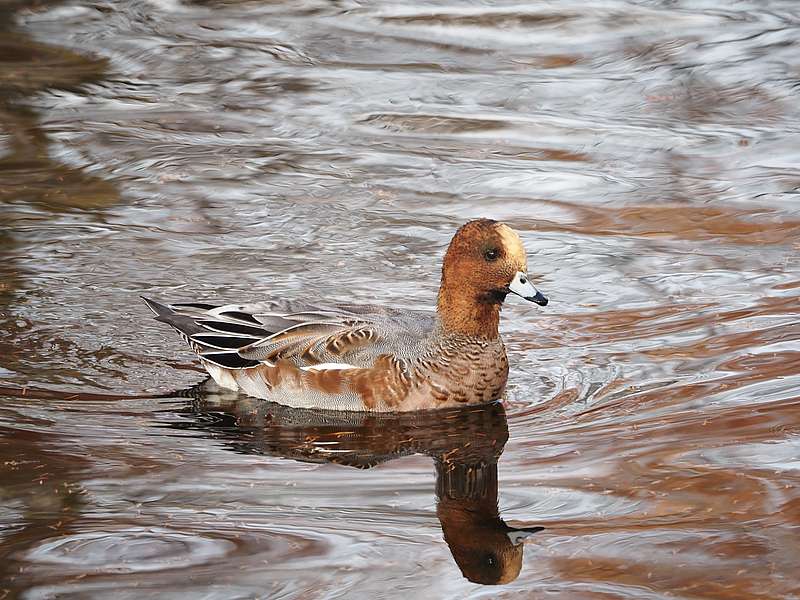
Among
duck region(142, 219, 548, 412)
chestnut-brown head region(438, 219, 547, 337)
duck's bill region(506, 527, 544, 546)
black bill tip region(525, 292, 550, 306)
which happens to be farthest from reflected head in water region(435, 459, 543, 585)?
chestnut-brown head region(438, 219, 547, 337)

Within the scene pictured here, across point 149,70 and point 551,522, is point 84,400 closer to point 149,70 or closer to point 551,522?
point 551,522

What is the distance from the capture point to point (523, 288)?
23.4 ft

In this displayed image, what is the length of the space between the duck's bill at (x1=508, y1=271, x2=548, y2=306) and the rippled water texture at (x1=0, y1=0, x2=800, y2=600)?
0.54m

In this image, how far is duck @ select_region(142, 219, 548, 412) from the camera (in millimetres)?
7207

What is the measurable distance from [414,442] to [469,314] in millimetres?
848

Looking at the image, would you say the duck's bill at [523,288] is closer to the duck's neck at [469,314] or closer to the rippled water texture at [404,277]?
the duck's neck at [469,314]

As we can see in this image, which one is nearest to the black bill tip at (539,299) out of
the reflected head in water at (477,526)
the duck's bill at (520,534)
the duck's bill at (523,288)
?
the duck's bill at (523,288)

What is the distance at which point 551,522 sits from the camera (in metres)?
5.89

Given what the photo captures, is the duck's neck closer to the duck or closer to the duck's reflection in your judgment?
the duck

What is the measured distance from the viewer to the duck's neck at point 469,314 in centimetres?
738

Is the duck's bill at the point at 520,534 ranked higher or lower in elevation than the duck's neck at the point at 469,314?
lower

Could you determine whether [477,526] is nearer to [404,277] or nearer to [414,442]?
[414,442]

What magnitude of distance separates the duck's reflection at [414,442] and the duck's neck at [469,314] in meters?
0.39

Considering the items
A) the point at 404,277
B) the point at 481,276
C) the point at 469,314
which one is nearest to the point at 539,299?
→ the point at 481,276
